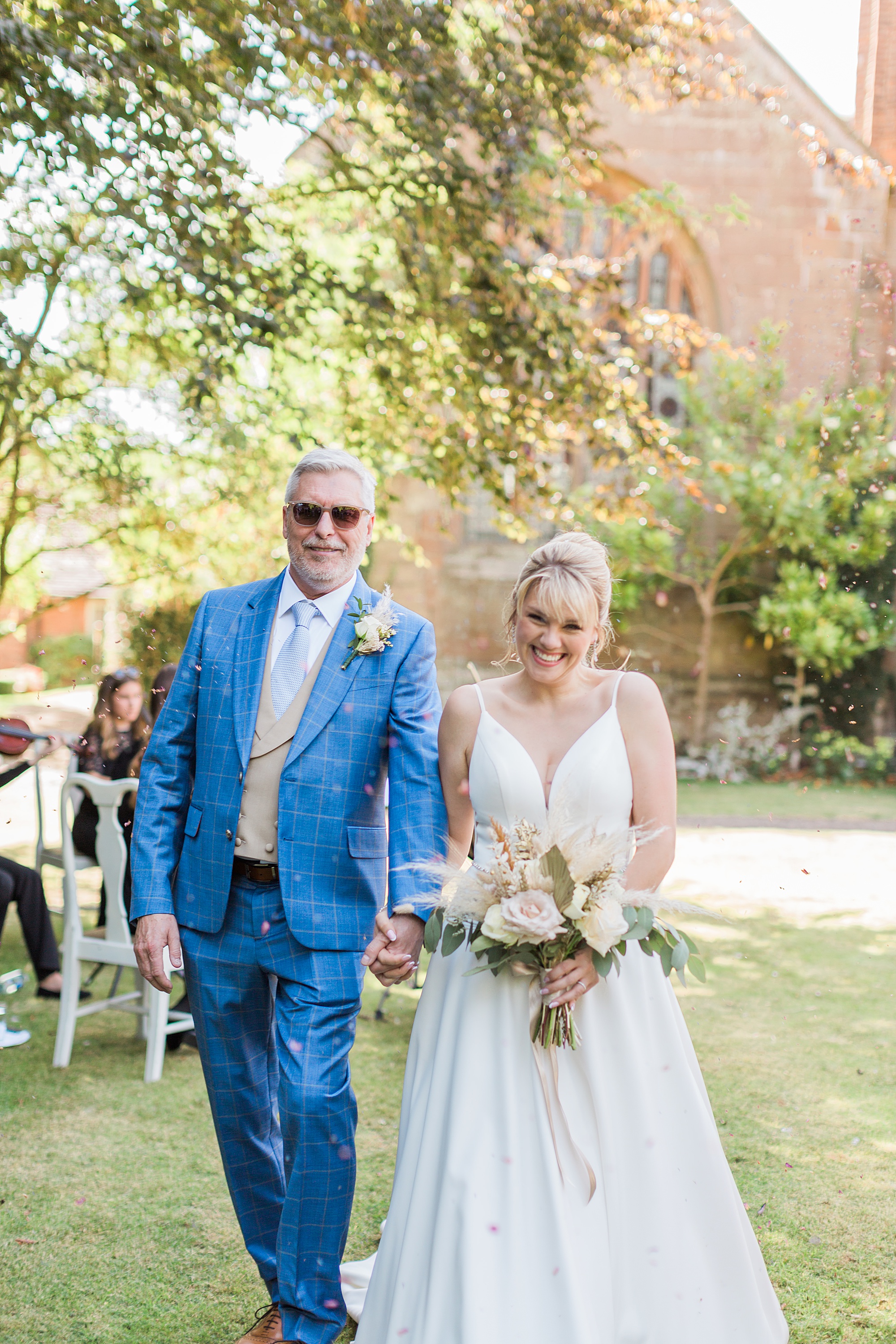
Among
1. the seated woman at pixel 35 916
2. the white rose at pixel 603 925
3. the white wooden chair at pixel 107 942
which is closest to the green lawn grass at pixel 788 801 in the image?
the seated woman at pixel 35 916

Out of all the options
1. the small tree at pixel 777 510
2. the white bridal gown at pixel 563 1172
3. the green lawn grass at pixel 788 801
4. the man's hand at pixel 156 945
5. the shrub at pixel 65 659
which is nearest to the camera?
the white bridal gown at pixel 563 1172

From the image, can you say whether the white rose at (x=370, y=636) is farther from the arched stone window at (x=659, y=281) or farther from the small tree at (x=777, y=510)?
the arched stone window at (x=659, y=281)

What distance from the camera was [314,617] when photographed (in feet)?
9.59

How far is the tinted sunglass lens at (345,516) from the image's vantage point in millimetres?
2834

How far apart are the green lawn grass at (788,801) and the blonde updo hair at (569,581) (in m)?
9.75

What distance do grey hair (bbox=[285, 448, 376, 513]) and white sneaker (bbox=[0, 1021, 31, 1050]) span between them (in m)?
3.42

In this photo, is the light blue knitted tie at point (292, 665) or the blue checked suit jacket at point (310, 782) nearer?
the blue checked suit jacket at point (310, 782)

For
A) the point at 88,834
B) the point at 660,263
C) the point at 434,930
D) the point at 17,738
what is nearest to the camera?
the point at 434,930

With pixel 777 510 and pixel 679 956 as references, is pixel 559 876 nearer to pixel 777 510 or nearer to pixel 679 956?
pixel 679 956

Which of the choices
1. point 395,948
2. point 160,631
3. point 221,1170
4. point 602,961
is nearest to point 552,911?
point 602,961

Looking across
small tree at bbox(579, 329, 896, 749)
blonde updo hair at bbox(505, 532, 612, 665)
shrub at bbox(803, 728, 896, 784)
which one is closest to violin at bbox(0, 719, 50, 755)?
blonde updo hair at bbox(505, 532, 612, 665)

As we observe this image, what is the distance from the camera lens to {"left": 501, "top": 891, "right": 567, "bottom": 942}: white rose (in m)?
2.19

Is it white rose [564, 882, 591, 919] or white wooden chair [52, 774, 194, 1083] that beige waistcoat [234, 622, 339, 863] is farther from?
white wooden chair [52, 774, 194, 1083]

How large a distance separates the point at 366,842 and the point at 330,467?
995 mm
